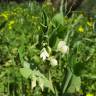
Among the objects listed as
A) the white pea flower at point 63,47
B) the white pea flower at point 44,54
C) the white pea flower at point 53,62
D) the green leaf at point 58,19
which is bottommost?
the white pea flower at point 53,62

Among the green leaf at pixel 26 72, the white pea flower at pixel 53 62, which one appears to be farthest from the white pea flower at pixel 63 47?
the green leaf at pixel 26 72

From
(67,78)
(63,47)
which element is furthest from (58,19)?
(67,78)

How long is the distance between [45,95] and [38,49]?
33 cm

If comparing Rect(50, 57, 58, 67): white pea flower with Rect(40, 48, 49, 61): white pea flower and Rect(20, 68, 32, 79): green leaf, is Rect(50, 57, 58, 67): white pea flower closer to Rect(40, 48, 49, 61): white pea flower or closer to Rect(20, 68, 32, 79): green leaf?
Rect(40, 48, 49, 61): white pea flower

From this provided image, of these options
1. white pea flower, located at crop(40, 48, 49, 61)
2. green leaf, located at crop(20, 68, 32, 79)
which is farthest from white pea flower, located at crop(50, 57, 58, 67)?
green leaf, located at crop(20, 68, 32, 79)

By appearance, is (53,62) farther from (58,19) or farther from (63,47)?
(58,19)

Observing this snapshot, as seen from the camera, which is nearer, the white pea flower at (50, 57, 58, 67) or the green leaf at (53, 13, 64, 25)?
the white pea flower at (50, 57, 58, 67)

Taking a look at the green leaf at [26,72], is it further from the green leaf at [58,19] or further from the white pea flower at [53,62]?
the green leaf at [58,19]

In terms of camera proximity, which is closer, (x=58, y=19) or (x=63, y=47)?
(x=63, y=47)

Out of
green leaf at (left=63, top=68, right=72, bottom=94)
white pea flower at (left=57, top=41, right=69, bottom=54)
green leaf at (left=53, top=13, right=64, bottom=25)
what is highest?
green leaf at (left=53, top=13, right=64, bottom=25)

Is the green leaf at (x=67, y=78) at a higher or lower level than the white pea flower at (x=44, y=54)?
lower

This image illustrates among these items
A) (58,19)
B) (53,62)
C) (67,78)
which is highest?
(58,19)

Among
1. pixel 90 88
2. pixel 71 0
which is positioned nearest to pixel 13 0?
pixel 71 0

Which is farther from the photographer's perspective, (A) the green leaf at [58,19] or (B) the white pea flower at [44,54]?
(A) the green leaf at [58,19]
